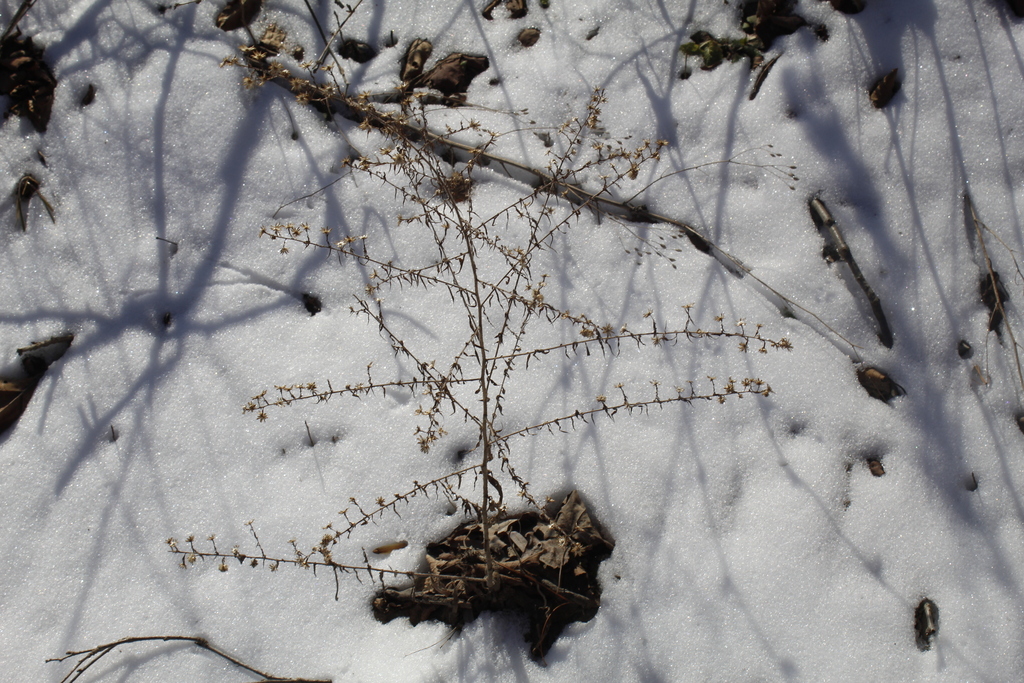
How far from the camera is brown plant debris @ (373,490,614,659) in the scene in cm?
181

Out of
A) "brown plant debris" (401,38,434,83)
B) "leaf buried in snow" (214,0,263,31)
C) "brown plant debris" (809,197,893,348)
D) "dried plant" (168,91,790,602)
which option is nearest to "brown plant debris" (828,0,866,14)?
"brown plant debris" (809,197,893,348)

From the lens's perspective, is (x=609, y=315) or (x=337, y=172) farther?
(x=337, y=172)

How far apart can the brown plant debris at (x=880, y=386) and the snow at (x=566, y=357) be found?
42 mm

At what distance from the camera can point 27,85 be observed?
2.24 m

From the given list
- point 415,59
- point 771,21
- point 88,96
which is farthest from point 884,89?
point 88,96

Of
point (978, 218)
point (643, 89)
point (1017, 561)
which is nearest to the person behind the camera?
point (1017, 561)

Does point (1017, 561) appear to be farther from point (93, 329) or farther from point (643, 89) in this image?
point (93, 329)

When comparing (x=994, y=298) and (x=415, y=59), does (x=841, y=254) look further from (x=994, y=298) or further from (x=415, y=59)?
(x=415, y=59)

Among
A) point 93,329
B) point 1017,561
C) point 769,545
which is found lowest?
point 1017,561

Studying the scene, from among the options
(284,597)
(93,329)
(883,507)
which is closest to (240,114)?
(93,329)

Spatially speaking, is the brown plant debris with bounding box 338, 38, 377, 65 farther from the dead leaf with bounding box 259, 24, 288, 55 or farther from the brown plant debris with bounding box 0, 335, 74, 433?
the brown plant debris with bounding box 0, 335, 74, 433

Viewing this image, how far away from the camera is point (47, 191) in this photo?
2.21m

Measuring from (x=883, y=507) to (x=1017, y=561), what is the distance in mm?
402

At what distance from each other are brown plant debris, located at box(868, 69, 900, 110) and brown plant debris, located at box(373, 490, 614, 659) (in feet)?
5.41
